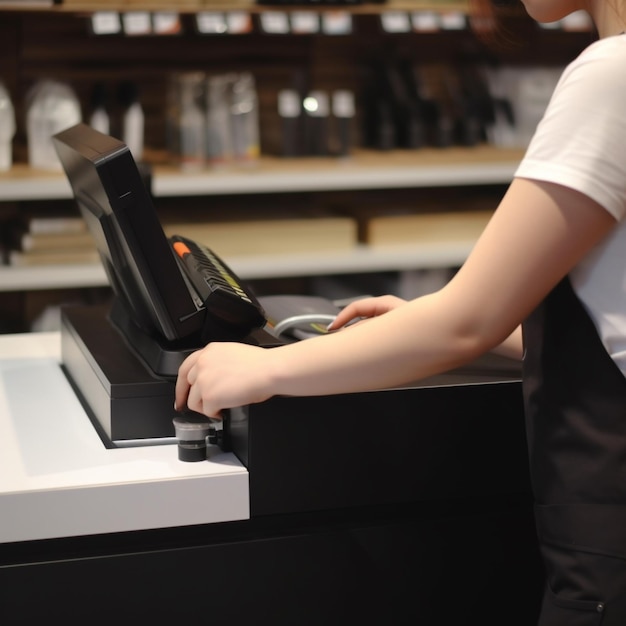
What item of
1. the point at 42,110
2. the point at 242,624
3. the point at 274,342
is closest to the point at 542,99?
the point at 42,110

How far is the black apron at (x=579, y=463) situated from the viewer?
1.02 m

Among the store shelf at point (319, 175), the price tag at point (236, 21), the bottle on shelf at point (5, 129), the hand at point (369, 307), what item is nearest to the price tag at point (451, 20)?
the store shelf at point (319, 175)

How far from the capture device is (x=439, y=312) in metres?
1.04

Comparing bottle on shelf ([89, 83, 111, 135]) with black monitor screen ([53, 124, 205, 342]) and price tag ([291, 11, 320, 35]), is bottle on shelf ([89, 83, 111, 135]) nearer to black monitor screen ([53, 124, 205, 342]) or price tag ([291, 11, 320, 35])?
price tag ([291, 11, 320, 35])

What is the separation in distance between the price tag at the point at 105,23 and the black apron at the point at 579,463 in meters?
2.62

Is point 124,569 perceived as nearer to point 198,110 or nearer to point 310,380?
point 310,380

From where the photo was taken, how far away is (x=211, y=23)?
11.4ft

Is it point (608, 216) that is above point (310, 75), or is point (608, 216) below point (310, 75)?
below

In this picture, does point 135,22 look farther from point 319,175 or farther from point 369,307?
point 369,307

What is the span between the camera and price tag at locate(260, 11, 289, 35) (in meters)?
3.53

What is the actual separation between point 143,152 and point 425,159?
39.9 inches

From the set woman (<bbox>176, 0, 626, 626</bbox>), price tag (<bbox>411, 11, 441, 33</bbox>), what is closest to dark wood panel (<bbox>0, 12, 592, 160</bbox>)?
price tag (<bbox>411, 11, 441, 33</bbox>)

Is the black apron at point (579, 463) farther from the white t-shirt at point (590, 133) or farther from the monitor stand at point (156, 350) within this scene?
the monitor stand at point (156, 350)

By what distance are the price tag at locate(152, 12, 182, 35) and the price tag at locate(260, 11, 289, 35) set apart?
0.30 meters
